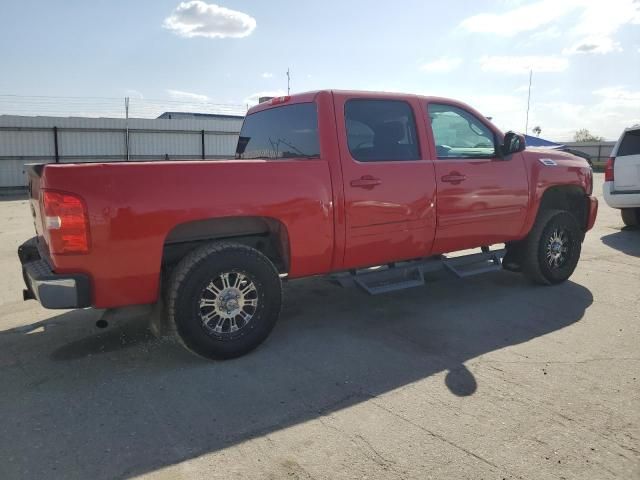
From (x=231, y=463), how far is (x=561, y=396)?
2099 mm

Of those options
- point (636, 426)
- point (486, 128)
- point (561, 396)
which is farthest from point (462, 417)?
point (486, 128)

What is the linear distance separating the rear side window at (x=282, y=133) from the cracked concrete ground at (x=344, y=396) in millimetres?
1556

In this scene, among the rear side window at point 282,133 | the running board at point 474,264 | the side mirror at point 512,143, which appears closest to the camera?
the rear side window at point 282,133

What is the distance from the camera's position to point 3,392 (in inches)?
130

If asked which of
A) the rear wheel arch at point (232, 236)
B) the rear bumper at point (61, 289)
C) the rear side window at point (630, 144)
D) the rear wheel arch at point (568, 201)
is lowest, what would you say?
the rear bumper at point (61, 289)

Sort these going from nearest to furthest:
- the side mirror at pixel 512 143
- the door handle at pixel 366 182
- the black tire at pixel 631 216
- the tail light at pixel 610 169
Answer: the door handle at pixel 366 182 < the side mirror at pixel 512 143 < the tail light at pixel 610 169 < the black tire at pixel 631 216

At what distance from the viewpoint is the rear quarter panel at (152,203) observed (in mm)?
3229

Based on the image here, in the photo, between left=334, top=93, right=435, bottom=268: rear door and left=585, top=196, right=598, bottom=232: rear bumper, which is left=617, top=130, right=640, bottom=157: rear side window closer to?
left=585, top=196, right=598, bottom=232: rear bumper

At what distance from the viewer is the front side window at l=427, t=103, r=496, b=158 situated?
4.86 m

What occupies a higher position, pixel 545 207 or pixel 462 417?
pixel 545 207

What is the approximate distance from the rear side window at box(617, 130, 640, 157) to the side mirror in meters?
5.28

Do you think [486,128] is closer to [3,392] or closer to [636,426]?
[636,426]

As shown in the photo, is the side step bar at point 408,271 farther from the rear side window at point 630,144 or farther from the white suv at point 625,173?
the rear side window at point 630,144

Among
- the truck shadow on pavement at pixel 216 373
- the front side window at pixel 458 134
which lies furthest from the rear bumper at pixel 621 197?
the front side window at pixel 458 134
